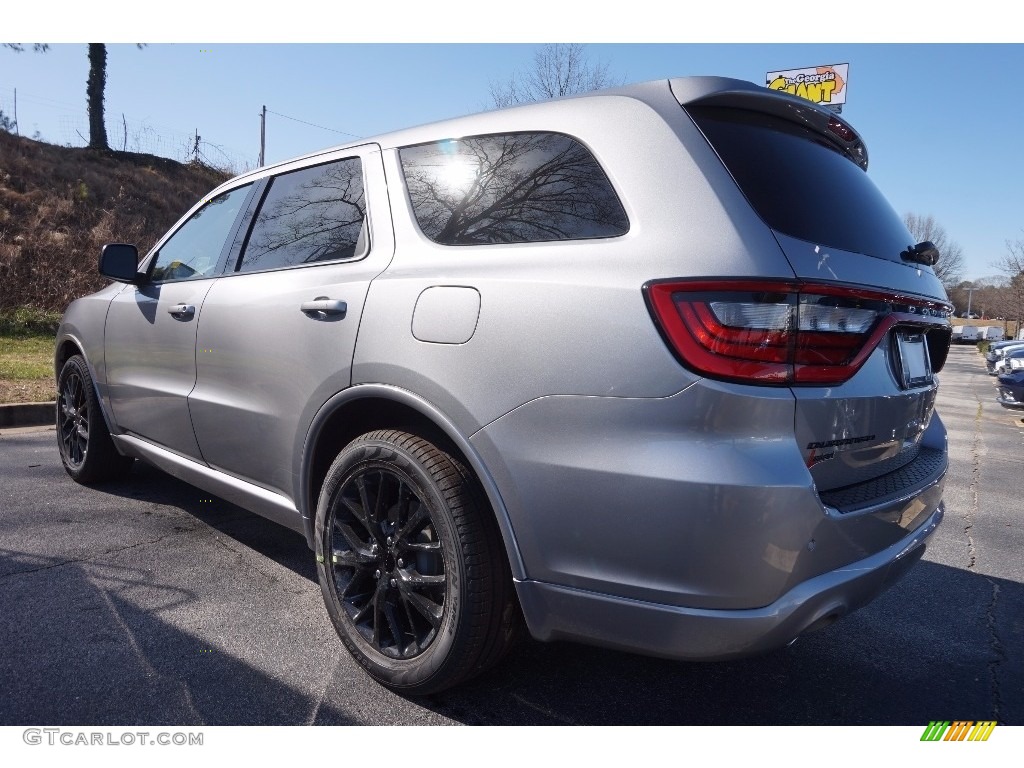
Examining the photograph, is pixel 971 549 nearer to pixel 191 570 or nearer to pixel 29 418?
pixel 191 570

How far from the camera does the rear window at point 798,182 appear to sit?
187 centimetres

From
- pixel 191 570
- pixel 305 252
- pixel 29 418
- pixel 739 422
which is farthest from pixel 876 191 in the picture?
pixel 29 418

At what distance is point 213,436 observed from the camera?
3.07 metres

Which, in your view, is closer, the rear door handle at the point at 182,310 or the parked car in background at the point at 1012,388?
the rear door handle at the point at 182,310

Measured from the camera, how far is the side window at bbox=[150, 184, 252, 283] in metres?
3.32

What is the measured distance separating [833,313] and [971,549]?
3.04m

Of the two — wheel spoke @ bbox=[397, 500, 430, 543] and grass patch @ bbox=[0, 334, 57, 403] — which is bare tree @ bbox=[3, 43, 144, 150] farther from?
wheel spoke @ bbox=[397, 500, 430, 543]

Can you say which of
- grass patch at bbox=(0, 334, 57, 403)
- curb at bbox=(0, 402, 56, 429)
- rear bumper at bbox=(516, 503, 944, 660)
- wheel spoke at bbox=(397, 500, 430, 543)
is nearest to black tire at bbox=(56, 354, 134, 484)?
grass patch at bbox=(0, 334, 57, 403)

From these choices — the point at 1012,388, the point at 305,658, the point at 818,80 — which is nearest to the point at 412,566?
the point at 305,658

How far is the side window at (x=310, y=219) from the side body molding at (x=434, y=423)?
1.71 feet

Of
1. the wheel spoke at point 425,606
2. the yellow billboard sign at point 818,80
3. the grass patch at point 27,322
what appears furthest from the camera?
the yellow billboard sign at point 818,80

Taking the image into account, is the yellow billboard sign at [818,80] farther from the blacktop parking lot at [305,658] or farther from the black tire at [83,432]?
the black tire at [83,432]

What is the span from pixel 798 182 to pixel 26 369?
9522mm
